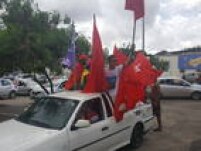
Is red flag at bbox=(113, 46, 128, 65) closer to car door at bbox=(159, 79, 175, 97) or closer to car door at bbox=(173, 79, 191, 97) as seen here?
car door at bbox=(159, 79, 175, 97)

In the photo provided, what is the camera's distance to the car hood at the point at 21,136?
6066 millimetres

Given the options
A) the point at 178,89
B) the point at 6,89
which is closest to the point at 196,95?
the point at 178,89

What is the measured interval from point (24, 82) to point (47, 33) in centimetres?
1597

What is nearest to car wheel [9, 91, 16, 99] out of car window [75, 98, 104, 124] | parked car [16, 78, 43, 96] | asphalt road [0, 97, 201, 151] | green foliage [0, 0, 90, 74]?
parked car [16, 78, 43, 96]

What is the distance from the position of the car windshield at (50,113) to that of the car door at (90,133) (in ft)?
0.68

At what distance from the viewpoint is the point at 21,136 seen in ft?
21.3

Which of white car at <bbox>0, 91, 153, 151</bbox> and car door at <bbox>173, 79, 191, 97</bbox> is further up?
white car at <bbox>0, 91, 153, 151</bbox>

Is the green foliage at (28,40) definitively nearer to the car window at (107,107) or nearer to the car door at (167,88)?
the car window at (107,107)

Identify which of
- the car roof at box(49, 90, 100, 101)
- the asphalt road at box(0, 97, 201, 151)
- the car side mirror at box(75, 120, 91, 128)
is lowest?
the asphalt road at box(0, 97, 201, 151)

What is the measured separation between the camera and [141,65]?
8531 millimetres

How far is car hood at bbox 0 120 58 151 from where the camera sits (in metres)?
6.07

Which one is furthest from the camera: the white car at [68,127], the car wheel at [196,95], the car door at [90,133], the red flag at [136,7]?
the car wheel at [196,95]

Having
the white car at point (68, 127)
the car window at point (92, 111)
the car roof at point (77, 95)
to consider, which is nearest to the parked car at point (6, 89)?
the white car at point (68, 127)

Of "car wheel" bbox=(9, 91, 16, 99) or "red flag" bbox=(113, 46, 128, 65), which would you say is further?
"car wheel" bbox=(9, 91, 16, 99)
